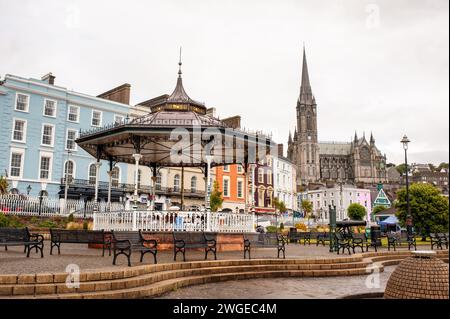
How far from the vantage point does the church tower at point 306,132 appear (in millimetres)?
154625

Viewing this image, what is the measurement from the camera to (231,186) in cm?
4978

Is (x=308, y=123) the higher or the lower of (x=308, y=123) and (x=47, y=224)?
the higher

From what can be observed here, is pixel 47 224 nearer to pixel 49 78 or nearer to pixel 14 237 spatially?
pixel 14 237

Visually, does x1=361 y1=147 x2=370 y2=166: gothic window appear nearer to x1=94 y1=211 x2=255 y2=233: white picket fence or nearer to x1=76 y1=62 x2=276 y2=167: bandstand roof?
x1=76 y1=62 x2=276 y2=167: bandstand roof

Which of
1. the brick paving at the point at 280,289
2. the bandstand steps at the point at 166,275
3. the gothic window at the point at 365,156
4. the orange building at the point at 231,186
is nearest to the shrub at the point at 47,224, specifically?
the bandstand steps at the point at 166,275

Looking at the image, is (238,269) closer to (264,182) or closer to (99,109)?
(99,109)

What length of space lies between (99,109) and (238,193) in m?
21.0

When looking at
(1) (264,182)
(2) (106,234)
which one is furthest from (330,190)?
(2) (106,234)

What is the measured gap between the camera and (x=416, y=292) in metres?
5.39

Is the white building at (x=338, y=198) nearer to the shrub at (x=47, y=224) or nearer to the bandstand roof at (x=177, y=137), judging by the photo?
the shrub at (x=47, y=224)

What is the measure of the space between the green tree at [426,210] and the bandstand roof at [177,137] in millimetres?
19747

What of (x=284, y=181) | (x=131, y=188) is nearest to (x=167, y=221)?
(x=131, y=188)

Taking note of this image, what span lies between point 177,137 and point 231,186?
34.1 metres

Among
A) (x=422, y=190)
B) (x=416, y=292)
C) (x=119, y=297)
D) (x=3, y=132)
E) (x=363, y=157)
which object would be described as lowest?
(x=119, y=297)
